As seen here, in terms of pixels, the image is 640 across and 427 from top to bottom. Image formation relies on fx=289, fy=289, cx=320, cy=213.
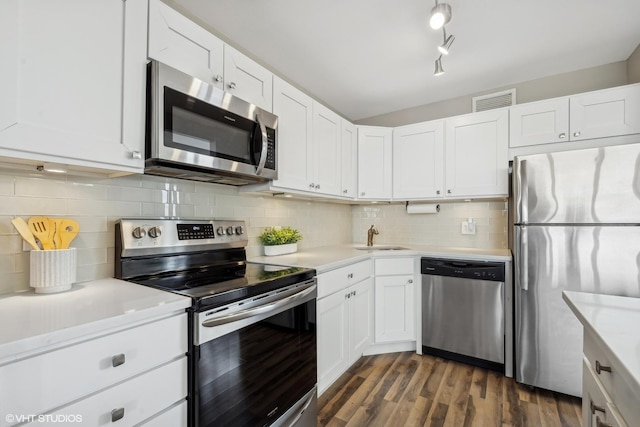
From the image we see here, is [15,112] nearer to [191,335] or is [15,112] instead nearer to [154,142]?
[154,142]

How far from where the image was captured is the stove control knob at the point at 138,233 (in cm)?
139

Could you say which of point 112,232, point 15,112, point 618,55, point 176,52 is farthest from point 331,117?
point 618,55

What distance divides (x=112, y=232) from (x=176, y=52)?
907 mm

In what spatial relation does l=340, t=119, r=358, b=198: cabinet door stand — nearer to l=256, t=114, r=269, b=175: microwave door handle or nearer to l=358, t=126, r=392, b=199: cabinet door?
l=358, t=126, r=392, b=199: cabinet door

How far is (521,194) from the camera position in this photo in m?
2.02

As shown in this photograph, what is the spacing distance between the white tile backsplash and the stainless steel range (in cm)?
10

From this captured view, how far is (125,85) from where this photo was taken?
117cm

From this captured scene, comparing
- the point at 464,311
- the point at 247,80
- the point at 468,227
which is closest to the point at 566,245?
the point at 464,311

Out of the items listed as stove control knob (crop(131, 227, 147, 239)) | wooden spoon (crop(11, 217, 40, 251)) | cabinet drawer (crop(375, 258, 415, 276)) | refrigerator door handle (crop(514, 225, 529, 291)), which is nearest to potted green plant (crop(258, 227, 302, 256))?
cabinet drawer (crop(375, 258, 415, 276))

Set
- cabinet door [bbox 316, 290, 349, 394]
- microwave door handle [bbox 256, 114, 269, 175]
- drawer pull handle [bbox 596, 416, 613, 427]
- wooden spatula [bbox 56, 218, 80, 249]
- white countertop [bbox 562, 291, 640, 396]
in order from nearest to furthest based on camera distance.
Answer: white countertop [bbox 562, 291, 640, 396] < drawer pull handle [bbox 596, 416, 613, 427] < wooden spatula [bbox 56, 218, 80, 249] < microwave door handle [bbox 256, 114, 269, 175] < cabinet door [bbox 316, 290, 349, 394]

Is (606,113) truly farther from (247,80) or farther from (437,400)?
(247,80)

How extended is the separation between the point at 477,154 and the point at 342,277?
5.42 ft

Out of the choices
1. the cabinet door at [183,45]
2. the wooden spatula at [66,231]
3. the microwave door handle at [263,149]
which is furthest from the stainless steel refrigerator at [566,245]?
the wooden spatula at [66,231]

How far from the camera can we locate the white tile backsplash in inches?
44.8
